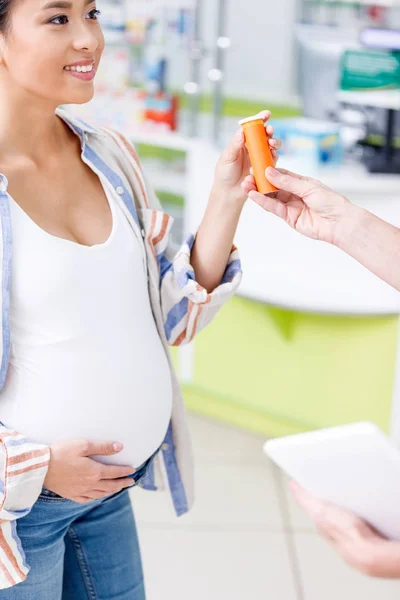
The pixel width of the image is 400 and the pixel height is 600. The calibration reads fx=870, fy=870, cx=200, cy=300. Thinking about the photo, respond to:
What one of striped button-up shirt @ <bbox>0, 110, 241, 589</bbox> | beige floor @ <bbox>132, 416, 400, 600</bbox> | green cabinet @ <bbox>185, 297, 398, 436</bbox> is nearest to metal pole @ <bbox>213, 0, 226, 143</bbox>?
green cabinet @ <bbox>185, 297, 398, 436</bbox>

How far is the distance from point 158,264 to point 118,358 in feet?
0.86

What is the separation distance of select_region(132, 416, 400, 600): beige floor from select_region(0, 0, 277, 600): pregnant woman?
3.50ft

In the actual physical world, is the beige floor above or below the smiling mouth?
below

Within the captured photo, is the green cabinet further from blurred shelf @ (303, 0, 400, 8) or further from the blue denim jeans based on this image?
the blue denim jeans

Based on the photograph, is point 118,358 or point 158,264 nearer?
point 118,358

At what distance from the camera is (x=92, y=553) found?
5.15 feet

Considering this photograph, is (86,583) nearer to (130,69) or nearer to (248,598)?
(248,598)

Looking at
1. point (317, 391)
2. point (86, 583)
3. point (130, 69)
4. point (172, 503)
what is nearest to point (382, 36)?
point (130, 69)

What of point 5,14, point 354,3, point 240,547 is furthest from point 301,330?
point 5,14

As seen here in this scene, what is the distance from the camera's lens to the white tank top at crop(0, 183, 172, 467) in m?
1.36

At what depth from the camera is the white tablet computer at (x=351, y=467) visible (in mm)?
1119

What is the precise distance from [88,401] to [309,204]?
0.49 meters

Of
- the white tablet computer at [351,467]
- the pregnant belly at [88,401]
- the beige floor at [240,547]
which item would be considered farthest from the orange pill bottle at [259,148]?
the beige floor at [240,547]

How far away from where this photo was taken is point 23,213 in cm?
136
